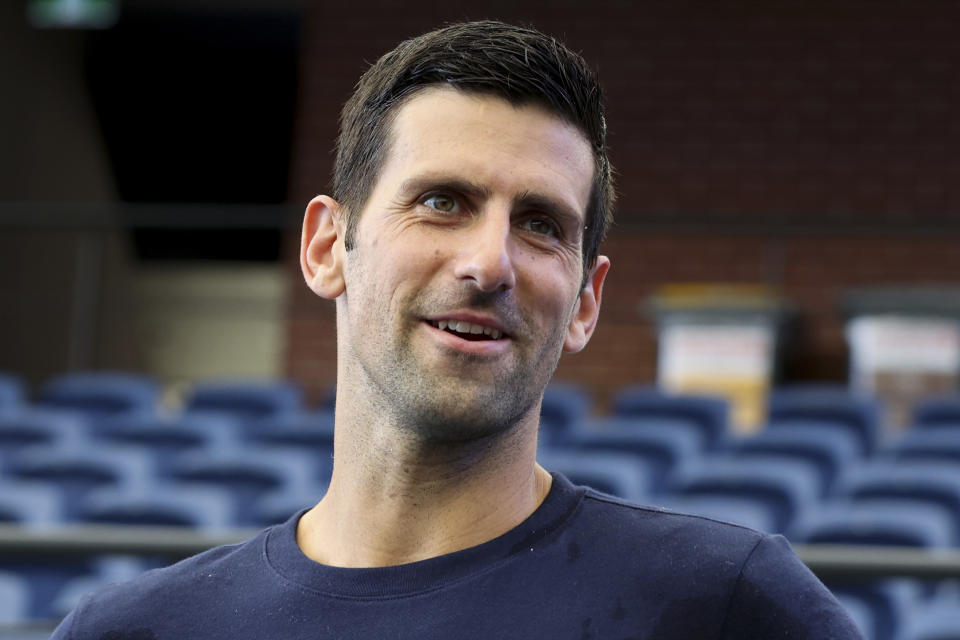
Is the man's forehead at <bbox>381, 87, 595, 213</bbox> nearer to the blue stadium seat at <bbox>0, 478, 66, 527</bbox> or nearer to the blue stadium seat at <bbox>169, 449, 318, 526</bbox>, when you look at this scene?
the blue stadium seat at <bbox>0, 478, 66, 527</bbox>

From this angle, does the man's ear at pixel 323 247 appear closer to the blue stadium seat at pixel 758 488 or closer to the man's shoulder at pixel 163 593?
the man's shoulder at pixel 163 593

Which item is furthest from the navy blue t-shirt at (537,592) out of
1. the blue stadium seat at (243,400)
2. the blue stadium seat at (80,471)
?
A: the blue stadium seat at (243,400)

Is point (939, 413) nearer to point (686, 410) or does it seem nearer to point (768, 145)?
point (686, 410)

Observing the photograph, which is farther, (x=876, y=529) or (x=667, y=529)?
(x=876, y=529)

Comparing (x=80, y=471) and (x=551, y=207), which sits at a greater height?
(x=551, y=207)

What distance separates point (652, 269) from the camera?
8.38 m

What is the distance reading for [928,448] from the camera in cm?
498

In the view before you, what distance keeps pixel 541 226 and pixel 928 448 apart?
4.01 m

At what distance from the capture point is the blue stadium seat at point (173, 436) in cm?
539

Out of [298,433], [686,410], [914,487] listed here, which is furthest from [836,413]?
[298,433]

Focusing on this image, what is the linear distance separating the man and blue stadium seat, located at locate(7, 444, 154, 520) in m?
3.40

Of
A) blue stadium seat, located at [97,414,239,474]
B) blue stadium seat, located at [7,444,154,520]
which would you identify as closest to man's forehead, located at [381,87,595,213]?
blue stadium seat, located at [7,444,154,520]

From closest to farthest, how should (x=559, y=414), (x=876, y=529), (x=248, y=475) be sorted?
(x=876, y=529)
(x=248, y=475)
(x=559, y=414)

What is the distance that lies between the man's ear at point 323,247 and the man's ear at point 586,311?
223mm
